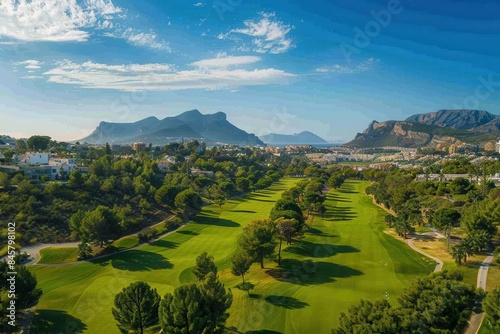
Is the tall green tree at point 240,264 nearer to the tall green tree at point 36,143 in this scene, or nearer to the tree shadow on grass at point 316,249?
the tree shadow on grass at point 316,249

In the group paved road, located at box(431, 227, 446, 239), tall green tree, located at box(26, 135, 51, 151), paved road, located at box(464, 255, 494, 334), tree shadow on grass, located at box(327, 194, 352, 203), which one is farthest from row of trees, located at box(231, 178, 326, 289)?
tall green tree, located at box(26, 135, 51, 151)

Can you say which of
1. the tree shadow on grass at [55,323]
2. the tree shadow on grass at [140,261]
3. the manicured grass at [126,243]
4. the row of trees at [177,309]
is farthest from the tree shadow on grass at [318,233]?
the tree shadow on grass at [55,323]

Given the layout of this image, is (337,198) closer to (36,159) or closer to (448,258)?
A: (448,258)

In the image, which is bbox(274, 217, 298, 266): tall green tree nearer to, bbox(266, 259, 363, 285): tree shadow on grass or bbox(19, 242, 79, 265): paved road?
bbox(266, 259, 363, 285): tree shadow on grass

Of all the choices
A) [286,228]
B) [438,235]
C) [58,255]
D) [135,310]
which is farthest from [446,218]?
[58,255]

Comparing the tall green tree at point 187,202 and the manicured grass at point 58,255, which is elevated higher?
the tall green tree at point 187,202

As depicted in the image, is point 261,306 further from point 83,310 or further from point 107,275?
point 107,275
